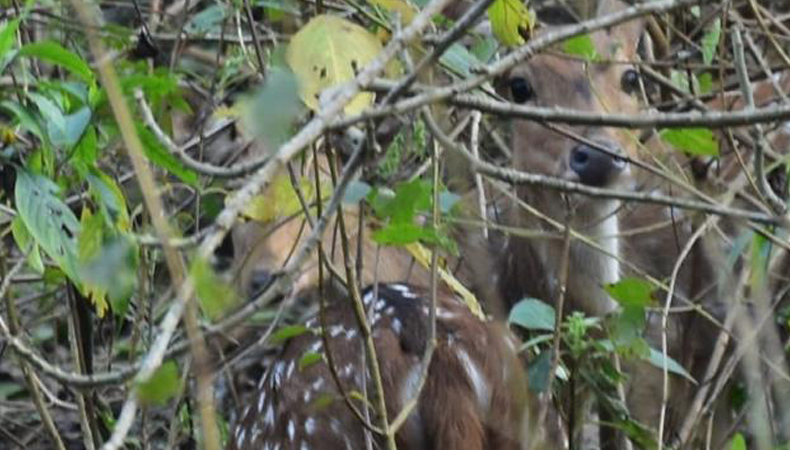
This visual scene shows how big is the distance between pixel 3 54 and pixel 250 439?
1.26 m

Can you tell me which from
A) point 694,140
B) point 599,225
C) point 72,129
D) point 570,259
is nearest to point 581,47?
point 694,140

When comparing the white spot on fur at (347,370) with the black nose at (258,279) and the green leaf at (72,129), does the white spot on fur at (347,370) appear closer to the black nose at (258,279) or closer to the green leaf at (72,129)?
the green leaf at (72,129)

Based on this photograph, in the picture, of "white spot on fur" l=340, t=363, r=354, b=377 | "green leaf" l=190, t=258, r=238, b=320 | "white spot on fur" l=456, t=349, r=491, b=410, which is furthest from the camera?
"white spot on fur" l=340, t=363, r=354, b=377

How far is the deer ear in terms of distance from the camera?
5.10 m

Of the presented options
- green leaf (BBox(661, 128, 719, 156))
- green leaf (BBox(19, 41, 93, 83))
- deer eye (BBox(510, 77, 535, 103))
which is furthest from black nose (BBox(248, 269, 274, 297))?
green leaf (BBox(19, 41, 93, 83))

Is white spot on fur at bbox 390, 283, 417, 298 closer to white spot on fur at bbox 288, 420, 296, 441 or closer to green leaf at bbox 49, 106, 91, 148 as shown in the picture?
white spot on fur at bbox 288, 420, 296, 441

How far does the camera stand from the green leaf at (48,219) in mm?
3121

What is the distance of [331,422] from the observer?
3.89 meters

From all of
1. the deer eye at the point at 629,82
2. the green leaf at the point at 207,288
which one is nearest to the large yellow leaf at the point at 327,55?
the green leaf at the point at 207,288

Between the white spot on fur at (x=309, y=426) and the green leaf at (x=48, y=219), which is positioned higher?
the green leaf at (x=48, y=219)

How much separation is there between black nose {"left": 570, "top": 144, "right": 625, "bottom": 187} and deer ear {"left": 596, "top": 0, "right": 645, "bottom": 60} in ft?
1.08

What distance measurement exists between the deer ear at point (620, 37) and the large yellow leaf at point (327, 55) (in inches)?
90.4

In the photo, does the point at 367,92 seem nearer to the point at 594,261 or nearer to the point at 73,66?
the point at 73,66

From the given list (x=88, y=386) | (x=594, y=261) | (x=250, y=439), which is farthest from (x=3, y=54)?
(x=594, y=261)
